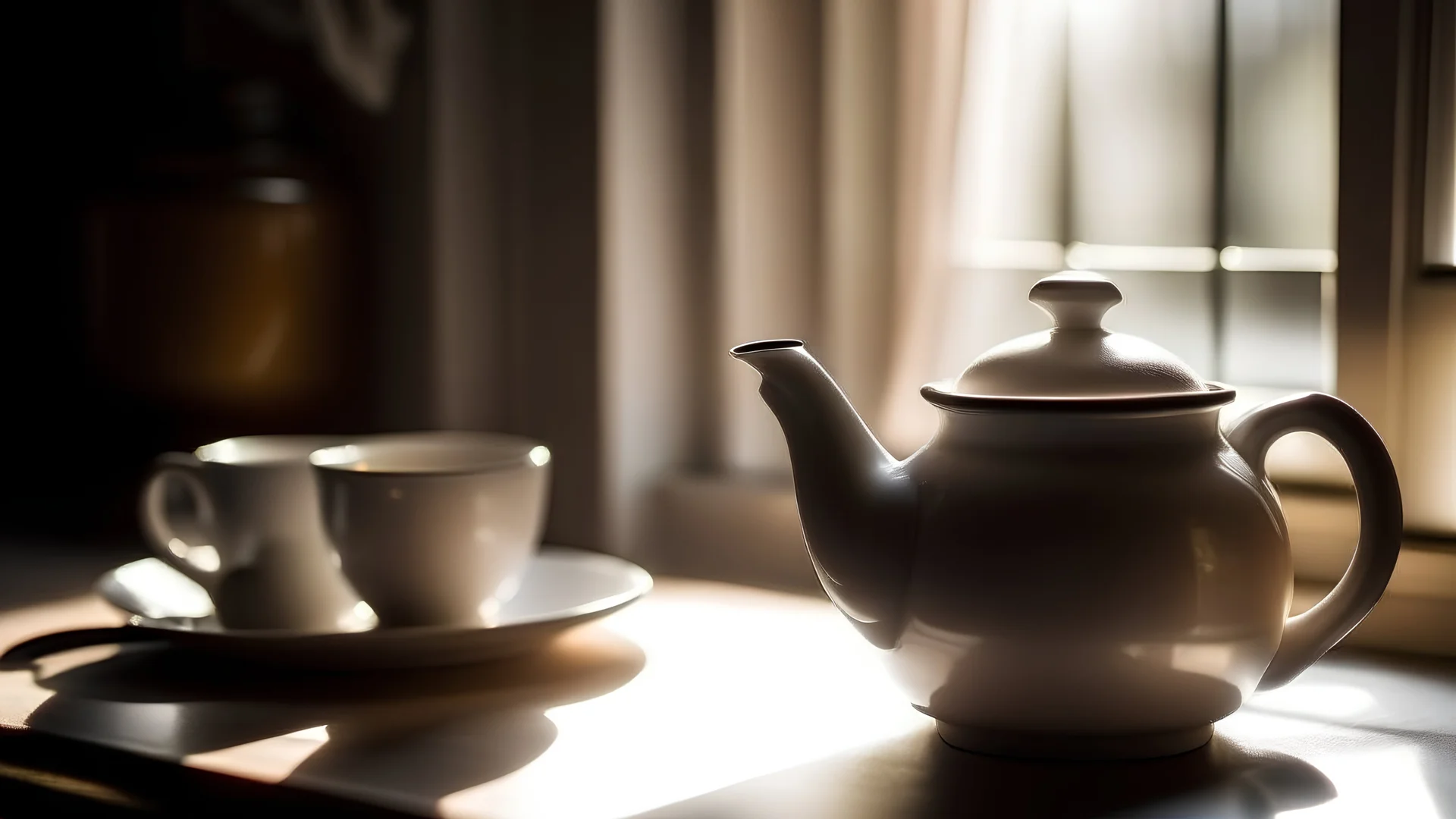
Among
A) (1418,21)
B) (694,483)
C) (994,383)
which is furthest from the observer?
(694,483)

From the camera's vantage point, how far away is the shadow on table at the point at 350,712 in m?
0.66

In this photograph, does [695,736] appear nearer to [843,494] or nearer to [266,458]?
[843,494]

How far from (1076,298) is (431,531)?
40 centimetres

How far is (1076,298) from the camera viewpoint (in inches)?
25.1

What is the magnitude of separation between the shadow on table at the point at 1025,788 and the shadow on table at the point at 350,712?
13cm

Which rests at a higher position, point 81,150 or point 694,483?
point 81,150

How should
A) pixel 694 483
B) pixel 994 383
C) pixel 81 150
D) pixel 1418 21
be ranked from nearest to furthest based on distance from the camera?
pixel 994 383, pixel 1418 21, pixel 694 483, pixel 81 150

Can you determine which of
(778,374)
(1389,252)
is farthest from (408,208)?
(1389,252)

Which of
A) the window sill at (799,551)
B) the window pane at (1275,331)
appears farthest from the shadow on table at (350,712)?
the window pane at (1275,331)

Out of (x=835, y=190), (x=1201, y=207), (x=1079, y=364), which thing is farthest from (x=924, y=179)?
(x=1079, y=364)

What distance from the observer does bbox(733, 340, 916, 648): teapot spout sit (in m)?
0.63

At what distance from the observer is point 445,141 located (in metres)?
1.20

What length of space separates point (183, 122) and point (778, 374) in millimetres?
779

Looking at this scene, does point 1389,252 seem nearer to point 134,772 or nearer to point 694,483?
point 694,483
